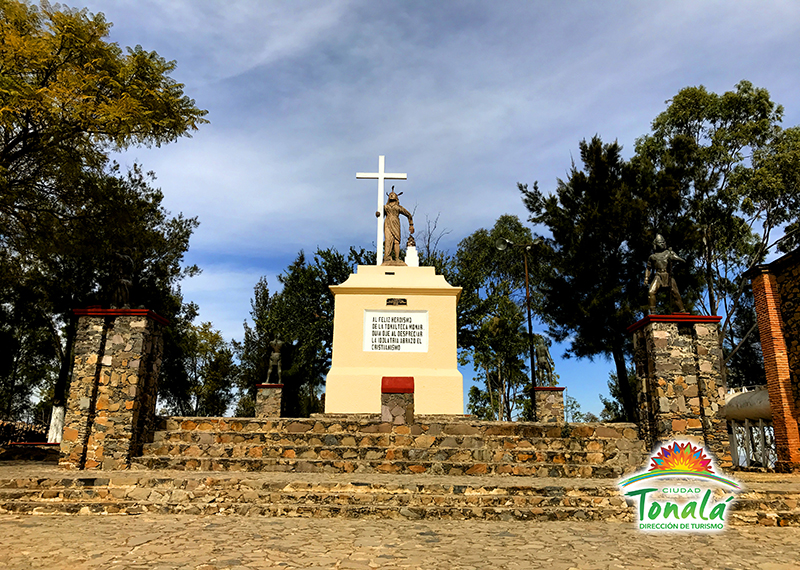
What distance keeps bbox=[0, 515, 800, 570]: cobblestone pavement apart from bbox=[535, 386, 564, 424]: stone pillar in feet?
36.6

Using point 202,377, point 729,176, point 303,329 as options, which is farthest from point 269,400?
point 729,176

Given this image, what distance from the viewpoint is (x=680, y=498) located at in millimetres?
5953

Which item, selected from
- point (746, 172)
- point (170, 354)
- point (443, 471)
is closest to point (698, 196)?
point (746, 172)

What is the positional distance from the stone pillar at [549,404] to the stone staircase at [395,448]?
818cm

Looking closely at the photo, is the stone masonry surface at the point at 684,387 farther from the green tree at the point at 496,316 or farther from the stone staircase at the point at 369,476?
the green tree at the point at 496,316

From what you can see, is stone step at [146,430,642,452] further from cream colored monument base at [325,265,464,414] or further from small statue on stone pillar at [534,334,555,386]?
small statue on stone pillar at [534,334,555,386]

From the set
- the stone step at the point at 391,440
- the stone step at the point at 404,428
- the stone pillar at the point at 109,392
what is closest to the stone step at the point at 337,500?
the stone pillar at the point at 109,392

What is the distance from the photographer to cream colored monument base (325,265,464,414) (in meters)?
11.4

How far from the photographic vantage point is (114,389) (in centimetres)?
788

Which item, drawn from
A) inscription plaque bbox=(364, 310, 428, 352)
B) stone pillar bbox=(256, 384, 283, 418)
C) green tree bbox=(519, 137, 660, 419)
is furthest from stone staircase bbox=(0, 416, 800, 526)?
green tree bbox=(519, 137, 660, 419)

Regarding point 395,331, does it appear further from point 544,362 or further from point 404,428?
point 544,362

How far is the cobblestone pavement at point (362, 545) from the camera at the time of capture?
12.9 ft

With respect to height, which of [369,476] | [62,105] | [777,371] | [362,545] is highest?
[62,105]

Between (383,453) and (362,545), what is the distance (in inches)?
138
